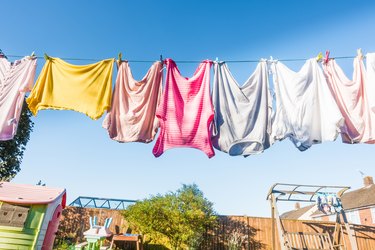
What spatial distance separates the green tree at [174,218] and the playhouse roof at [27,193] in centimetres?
298

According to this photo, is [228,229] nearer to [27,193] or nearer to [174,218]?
[174,218]

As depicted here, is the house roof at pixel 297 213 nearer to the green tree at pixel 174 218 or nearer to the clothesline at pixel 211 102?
the green tree at pixel 174 218

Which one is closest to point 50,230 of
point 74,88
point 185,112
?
point 74,88

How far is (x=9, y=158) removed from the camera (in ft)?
35.1

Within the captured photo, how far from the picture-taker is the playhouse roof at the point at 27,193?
17.6ft

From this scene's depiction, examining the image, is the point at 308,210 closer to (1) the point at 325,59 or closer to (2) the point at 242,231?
(2) the point at 242,231

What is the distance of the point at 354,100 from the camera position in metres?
3.81

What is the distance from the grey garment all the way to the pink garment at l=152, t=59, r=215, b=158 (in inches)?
5.5

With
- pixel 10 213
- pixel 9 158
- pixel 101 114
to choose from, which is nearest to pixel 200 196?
pixel 10 213

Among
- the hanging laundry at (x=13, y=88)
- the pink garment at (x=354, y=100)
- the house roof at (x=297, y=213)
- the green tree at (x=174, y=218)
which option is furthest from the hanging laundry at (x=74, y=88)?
the house roof at (x=297, y=213)

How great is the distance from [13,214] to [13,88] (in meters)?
2.65

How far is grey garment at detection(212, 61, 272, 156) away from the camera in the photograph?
139 inches

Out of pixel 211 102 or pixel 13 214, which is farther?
pixel 13 214

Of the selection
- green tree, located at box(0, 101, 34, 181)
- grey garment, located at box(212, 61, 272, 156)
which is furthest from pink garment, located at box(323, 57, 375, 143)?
green tree, located at box(0, 101, 34, 181)
